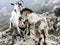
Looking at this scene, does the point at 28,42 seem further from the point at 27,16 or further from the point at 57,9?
the point at 57,9

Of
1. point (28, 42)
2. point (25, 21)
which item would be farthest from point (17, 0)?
point (28, 42)

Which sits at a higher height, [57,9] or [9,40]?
[57,9]

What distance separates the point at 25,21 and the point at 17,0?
13.0 feet

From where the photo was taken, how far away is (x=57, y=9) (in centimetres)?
8244

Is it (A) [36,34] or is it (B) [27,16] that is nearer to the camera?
(A) [36,34]

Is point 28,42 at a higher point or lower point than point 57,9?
lower

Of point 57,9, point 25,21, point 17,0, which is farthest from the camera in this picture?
point 57,9

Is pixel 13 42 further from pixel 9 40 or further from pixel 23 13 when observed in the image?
pixel 23 13

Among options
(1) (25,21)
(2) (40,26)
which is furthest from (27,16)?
(2) (40,26)

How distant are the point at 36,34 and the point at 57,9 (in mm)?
61551

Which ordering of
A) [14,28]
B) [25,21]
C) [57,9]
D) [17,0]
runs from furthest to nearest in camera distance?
[57,9] → [17,0] → [14,28] → [25,21]

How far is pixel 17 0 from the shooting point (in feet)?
85.9

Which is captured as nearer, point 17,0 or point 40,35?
point 40,35

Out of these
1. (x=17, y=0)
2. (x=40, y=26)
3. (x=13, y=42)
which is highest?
(x=17, y=0)
